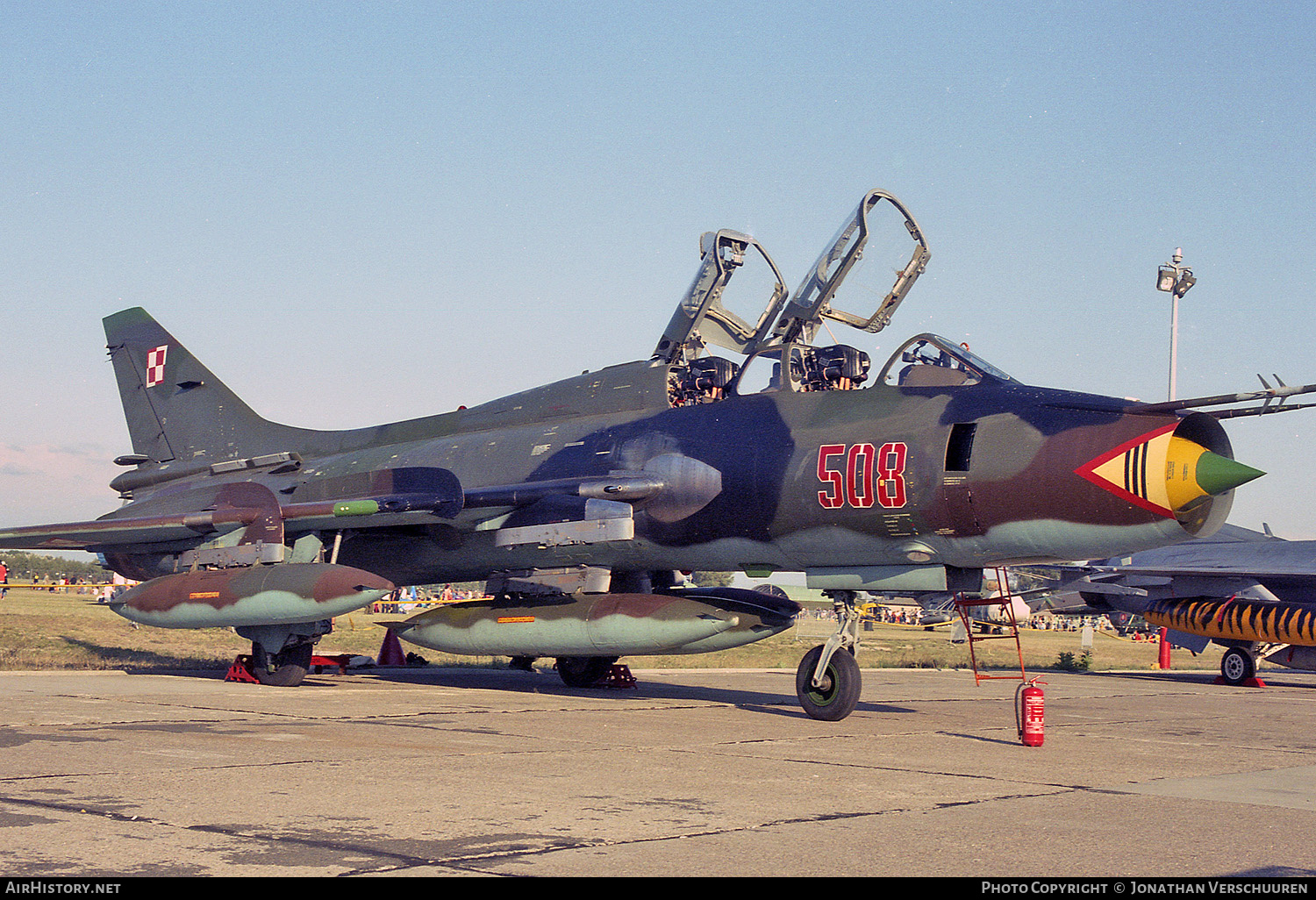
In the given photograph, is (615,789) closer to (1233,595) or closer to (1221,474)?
(1221,474)

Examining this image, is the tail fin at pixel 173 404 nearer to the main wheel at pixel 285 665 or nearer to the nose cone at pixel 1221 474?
the main wheel at pixel 285 665

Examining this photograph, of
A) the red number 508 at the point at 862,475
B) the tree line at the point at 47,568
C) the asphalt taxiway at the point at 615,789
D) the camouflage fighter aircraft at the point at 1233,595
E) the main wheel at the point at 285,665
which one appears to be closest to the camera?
the asphalt taxiway at the point at 615,789

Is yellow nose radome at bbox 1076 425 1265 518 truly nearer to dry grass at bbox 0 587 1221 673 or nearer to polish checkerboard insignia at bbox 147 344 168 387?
dry grass at bbox 0 587 1221 673

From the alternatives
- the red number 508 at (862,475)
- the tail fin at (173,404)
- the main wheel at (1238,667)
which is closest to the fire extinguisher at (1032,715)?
the red number 508 at (862,475)

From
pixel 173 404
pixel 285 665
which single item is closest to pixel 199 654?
pixel 173 404

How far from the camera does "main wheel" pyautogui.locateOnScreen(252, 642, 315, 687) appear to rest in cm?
1491

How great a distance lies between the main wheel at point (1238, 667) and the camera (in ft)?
75.8

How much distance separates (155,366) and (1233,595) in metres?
20.5

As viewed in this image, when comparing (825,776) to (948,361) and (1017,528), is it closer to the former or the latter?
(1017,528)

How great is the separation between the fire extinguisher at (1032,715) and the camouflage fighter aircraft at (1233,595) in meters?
14.2

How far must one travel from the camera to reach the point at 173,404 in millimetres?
18422

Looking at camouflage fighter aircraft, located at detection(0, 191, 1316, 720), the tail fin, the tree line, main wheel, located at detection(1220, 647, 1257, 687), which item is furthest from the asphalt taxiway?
the tree line

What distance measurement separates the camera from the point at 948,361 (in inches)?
463
